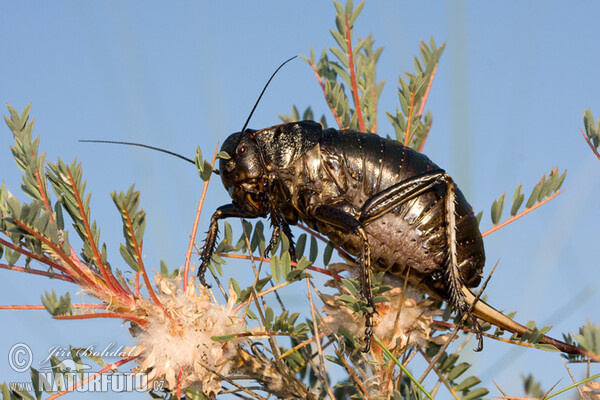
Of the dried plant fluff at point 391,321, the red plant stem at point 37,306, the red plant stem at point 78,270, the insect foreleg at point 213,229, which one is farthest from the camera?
the insect foreleg at point 213,229

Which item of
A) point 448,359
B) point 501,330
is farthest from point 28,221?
point 501,330

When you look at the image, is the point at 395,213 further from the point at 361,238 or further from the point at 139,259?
the point at 139,259

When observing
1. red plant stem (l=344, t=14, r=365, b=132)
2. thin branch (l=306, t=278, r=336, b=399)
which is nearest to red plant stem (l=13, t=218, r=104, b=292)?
thin branch (l=306, t=278, r=336, b=399)

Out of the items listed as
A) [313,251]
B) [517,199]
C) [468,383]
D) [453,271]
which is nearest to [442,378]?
[468,383]

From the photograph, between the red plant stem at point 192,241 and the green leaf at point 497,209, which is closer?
the red plant stem at point 192,241

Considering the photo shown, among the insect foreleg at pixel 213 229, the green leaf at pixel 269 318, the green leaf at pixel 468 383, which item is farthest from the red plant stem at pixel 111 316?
the green leaf at pixel 468 383

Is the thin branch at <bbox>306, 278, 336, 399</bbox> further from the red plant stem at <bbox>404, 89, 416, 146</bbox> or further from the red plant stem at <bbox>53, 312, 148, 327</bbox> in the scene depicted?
the red plant stem at <bbox>404, 89, 416, 146</bbox>

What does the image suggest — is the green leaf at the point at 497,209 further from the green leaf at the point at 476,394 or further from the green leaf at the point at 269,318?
the green leaf at the point at 269,318
